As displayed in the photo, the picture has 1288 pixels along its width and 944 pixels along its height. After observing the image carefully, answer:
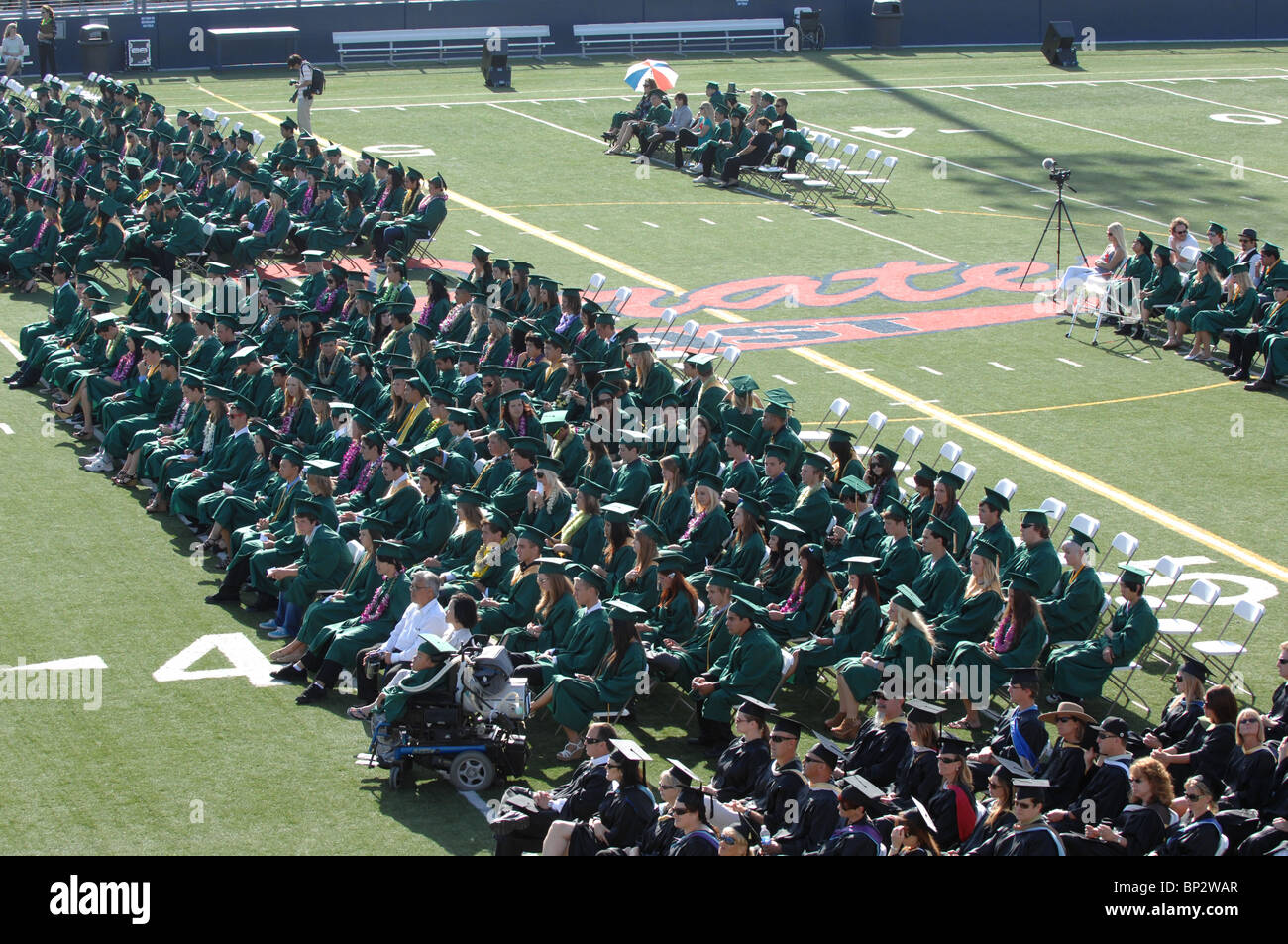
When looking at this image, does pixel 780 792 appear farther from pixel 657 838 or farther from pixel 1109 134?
pixel 1109 134

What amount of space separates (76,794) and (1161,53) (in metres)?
44.4

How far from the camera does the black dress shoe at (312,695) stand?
13555 millimetres

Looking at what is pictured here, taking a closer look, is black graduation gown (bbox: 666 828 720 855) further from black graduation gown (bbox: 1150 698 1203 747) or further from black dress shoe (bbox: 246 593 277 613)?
black dress shoe (bbox: 246 593 277 613)

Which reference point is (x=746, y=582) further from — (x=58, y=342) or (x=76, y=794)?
(x=58, y=342)

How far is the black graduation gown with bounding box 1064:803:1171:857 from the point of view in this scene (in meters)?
10.2

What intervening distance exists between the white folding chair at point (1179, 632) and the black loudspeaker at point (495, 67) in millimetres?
30866

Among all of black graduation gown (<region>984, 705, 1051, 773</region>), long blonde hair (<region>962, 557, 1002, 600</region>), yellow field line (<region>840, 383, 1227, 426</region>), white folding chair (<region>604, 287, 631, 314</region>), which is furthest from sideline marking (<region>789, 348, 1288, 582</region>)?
black graduation gown (<region>984, 705, 1051, 773</region>)

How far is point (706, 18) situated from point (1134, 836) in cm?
4144

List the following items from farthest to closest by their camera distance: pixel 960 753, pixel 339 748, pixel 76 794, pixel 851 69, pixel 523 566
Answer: pixel 851 69 < pixel 523 566 < pixel 339 748 < pixel 76 794 < pixel 960 753

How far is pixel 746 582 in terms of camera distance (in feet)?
48.5

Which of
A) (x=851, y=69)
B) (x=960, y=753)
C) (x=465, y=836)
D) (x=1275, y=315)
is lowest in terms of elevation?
(x=465, y=836)

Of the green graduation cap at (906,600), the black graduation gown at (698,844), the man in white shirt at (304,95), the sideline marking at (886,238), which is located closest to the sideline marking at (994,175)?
the sideline marking at (886,238)

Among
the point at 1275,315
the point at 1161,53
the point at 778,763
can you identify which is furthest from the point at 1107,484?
the point at 1161,53
